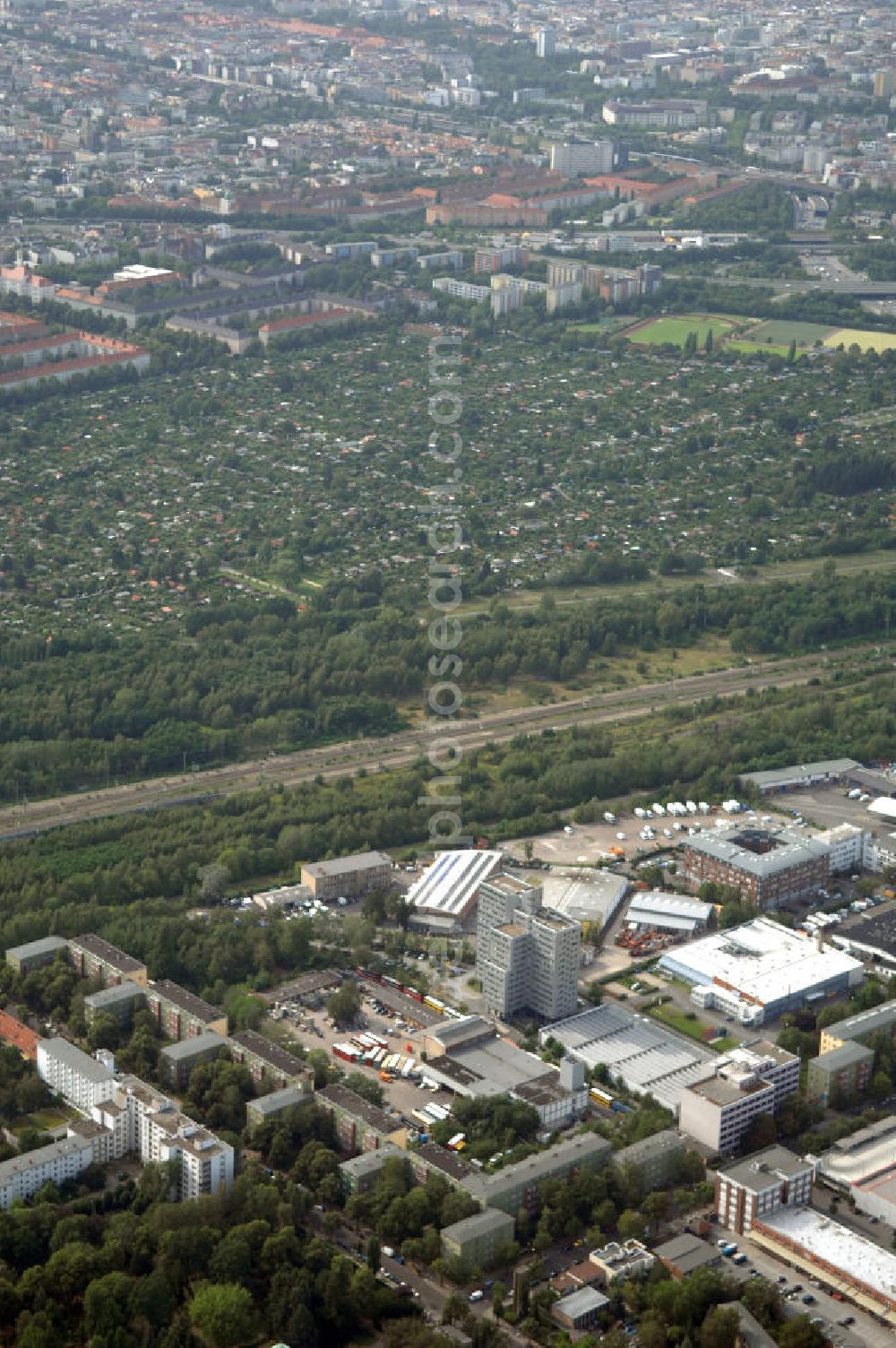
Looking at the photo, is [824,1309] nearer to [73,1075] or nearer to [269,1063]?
[269,1063]

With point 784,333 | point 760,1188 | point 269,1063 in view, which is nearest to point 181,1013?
point 269,1063

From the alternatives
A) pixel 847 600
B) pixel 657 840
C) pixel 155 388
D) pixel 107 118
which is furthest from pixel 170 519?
pixel 107 118

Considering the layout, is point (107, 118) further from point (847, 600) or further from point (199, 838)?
point (199, 838)

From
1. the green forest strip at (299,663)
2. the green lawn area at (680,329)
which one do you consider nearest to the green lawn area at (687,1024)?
the green forest strip at (299,663)

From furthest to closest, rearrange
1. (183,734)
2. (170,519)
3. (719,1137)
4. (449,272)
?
(449,272)
(170,519)
(183,734)
(719,1137)

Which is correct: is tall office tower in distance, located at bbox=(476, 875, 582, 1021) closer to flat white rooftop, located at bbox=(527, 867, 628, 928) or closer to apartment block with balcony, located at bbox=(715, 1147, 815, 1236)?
flat white rooftop, located at bbox=(527, 867, 628, 928)

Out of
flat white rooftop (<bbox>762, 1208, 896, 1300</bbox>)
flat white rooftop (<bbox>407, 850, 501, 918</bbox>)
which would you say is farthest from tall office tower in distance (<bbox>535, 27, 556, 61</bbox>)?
flat white rooftop (<bbox>762, 1208, 896, 1300</bbox>)
